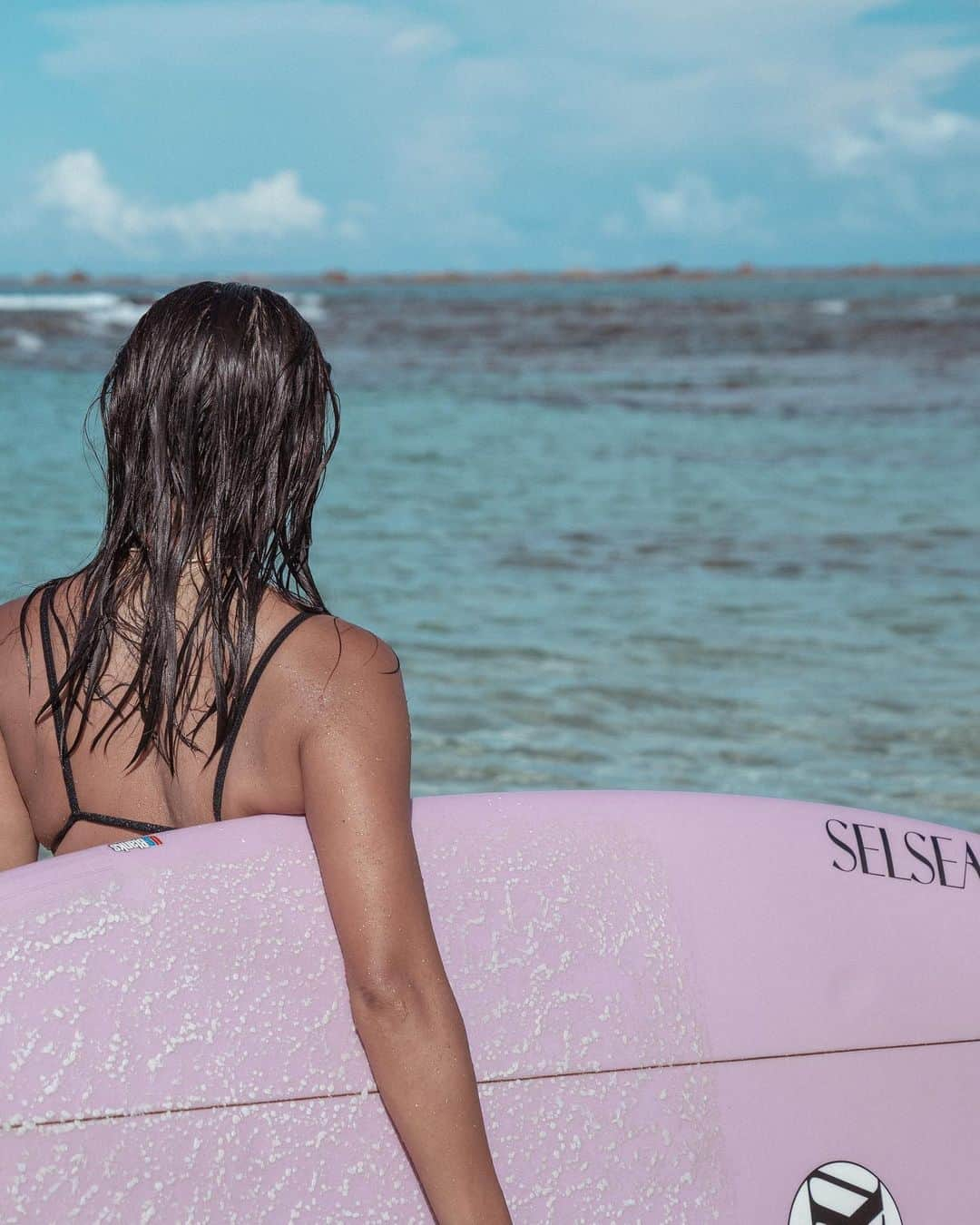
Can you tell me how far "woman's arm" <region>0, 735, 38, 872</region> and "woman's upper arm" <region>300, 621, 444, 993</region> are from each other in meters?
0.42

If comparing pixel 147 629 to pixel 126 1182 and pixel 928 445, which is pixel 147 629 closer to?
pixel 126 1182

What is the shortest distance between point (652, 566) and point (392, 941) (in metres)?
5.78

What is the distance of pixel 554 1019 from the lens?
5.50ft

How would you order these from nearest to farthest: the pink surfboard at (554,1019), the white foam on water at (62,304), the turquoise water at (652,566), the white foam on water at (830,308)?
the pink surfboard at (554,1019)
the turquoise water at (652,566)
the white foam on water at (62,304)
the white foam on water at (830,308)

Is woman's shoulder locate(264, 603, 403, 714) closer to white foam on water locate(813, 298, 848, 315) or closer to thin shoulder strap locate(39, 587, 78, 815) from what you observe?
thin shoulder strap locate(39, 587, 78, 815)

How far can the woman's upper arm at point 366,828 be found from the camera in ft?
4.32

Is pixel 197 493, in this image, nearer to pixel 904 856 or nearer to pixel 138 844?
pixel 138 844

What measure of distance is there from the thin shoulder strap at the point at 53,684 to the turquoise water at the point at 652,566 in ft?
8.20

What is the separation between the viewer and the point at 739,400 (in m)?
15.4

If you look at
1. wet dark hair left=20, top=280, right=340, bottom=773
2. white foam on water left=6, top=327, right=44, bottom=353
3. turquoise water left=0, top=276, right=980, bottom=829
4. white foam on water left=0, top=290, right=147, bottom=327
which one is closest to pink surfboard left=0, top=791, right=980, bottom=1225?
wet dark hair left=20, top=280, right=340, bottom=773

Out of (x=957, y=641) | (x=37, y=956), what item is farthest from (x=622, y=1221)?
(x=957, y=641)

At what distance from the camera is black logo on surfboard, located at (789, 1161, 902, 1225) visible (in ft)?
5.71

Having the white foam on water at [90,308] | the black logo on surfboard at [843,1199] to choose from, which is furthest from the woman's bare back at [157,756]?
the white foam on water at [90,308]

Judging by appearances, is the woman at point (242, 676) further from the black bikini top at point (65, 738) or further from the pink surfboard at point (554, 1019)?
the pink surfboard at point (554, 1019)
